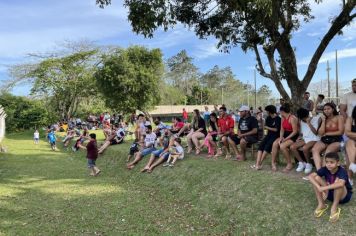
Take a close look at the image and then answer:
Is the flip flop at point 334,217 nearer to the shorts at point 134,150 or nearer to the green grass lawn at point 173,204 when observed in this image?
the green grass lawn at point 173,204

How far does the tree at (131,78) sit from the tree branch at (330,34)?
23771 mm

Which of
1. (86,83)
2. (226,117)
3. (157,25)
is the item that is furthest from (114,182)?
(86,83)

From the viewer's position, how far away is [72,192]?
10562mm

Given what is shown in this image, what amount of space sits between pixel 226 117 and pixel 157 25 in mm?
3473

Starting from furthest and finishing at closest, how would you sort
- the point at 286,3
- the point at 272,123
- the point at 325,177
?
the point at 286,3 → the point at 272,123 → the point at 325,177

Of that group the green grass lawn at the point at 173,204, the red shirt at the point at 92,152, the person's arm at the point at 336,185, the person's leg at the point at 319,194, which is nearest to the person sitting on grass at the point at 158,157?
the green grass lawn at the point at 173,204

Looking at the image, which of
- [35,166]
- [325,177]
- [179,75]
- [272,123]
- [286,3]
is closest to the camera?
[325,177]

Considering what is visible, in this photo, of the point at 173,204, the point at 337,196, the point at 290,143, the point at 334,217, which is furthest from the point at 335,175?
the point at 173,204

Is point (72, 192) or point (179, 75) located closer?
point (72, 192)

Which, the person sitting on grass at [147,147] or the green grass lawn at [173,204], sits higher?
the person sitting on grass at [147,147]

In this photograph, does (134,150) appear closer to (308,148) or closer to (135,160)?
(135,160)

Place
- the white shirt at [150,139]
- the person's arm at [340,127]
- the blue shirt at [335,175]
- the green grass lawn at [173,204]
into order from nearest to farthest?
the blue shirt at [335,175] → the green grass lawn at [173,204] → the person's arm at [340,127] → the white shirt at [150,139]

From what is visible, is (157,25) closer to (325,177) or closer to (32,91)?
(325,177)

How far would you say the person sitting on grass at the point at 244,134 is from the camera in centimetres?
1043
